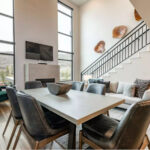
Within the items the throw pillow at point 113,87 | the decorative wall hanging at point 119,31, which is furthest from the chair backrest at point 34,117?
the decorative wall hanging at point 119,31

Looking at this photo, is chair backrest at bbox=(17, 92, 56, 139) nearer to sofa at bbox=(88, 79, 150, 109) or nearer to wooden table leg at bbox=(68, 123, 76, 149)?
wooden table leg at bbox=(68, 123, 76, 149)

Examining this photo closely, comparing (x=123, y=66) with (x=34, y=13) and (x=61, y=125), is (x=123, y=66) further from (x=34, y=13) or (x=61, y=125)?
(x=34, y=13)

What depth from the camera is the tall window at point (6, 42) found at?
407cm

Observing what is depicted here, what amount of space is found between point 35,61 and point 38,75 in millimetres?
751

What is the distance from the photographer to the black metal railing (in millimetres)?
4293

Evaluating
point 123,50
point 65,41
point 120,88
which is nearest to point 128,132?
point 120,88

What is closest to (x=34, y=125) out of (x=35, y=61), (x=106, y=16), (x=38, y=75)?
(x=38, y=75)

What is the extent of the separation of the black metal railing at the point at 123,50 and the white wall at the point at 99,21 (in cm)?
31

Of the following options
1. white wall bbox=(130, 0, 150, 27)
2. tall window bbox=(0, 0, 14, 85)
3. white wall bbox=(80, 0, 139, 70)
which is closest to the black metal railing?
white wall bbox=(80, 0, 139, 70)

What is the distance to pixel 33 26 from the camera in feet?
15.6

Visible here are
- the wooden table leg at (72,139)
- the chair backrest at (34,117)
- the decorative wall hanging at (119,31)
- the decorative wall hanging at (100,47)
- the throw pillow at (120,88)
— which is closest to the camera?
the chair backrest at (34,117)

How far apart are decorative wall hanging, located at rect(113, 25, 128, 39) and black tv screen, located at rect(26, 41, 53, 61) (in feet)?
10.7

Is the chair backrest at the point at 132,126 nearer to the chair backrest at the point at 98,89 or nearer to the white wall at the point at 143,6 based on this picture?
the chair backrest at the point at 98,89

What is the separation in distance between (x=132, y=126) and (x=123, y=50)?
4729mm
